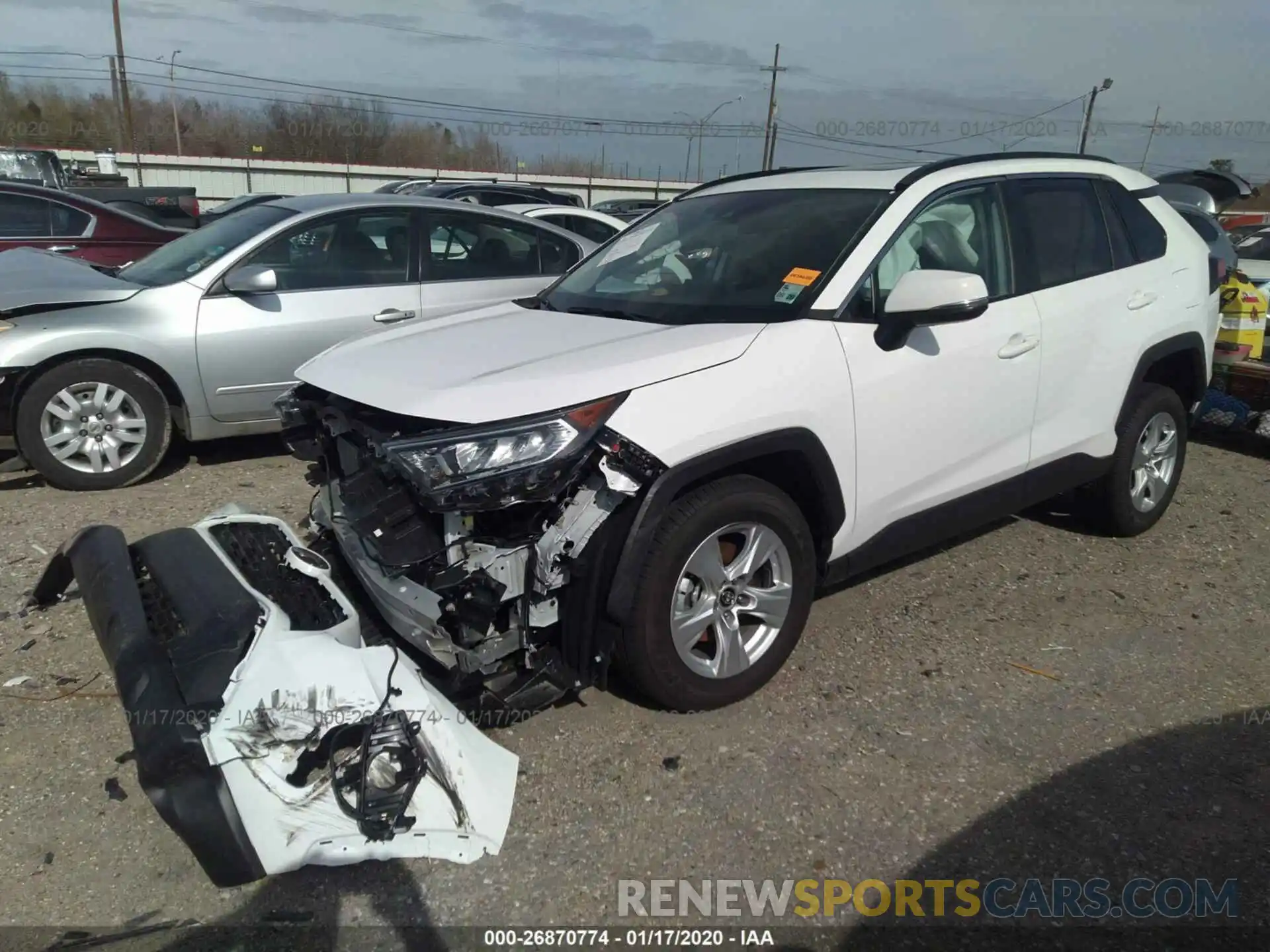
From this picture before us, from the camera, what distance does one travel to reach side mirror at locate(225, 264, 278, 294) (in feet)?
16.9

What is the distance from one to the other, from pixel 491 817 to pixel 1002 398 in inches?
101

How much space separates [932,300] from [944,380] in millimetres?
444

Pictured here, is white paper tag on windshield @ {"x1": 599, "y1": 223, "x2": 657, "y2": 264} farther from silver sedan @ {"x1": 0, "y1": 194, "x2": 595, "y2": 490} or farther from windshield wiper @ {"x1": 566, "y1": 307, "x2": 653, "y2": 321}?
silver sedan @ {"x1": 0, "y1": 194, "x2": 595, "y2": 490}

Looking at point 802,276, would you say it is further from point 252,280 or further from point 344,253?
point 344,253

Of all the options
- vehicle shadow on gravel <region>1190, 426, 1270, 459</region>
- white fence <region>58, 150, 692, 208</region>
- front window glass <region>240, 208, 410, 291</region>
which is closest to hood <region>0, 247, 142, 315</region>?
front window glass <region>240, 208, 410, 291</region>

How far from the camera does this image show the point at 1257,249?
34.2 ft

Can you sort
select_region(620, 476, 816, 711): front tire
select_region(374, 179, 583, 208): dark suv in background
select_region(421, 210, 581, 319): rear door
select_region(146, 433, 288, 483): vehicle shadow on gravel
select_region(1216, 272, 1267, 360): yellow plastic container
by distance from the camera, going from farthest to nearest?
select_region(374, 179, 583, 208): dark suv in background → select_region(1216, 272, 1267, 360): yellow plastic container → select_region(421, 210, 581, 319): rear door → select_region(146, 433, 288, 483): vehicle shadow on gravel → select_region(620, 476, 816, 711): front tire

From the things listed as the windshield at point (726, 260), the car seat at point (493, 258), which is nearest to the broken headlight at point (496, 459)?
the windshield at point (726, 260)

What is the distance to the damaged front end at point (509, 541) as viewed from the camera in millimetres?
2617

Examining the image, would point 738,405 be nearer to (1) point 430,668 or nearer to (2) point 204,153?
(1) point 430,668

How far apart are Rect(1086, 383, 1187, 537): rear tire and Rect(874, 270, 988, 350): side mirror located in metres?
1.75

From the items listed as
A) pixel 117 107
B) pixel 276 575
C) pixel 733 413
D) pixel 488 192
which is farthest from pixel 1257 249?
pixel 117 107

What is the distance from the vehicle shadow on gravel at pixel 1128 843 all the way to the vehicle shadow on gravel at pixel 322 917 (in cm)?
111

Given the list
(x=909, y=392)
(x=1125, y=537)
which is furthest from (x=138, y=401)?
(x=1125, y=537)
